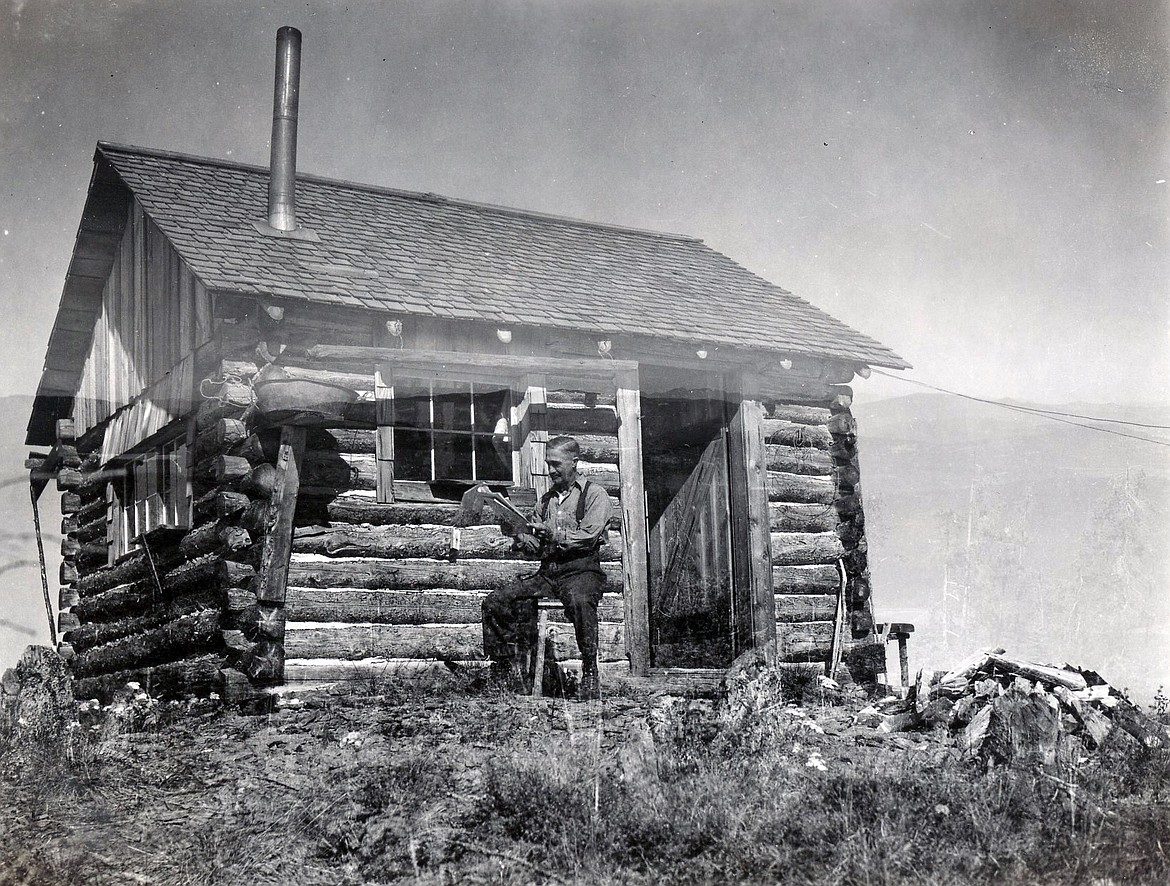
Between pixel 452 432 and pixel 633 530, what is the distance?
182cm

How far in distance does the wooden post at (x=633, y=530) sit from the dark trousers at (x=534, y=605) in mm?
871

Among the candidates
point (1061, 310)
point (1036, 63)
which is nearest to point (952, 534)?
point (1061, 310)

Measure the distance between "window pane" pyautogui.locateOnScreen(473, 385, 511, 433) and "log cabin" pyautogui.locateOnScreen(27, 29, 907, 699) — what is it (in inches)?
0.8

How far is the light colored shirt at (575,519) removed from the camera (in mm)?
7801

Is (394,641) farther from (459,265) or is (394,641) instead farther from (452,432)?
(459,265)

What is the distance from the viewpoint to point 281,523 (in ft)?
25.1

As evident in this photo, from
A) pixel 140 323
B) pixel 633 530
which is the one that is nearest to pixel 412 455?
pixel 633 530

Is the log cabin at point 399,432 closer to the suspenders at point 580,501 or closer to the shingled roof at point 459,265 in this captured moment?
the shingled roof at point 459,265

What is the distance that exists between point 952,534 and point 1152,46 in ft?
173

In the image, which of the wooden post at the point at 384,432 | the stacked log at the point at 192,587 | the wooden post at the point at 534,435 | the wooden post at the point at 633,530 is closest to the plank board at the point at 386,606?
the stacked log at the point at 192,587

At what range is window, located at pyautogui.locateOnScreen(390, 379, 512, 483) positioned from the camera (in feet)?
28.8

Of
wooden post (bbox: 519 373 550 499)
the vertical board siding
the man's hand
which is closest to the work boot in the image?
the man's hand

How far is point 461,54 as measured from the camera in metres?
8.06

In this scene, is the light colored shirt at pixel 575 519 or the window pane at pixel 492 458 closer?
the light colored shirt at pixel 575 519
